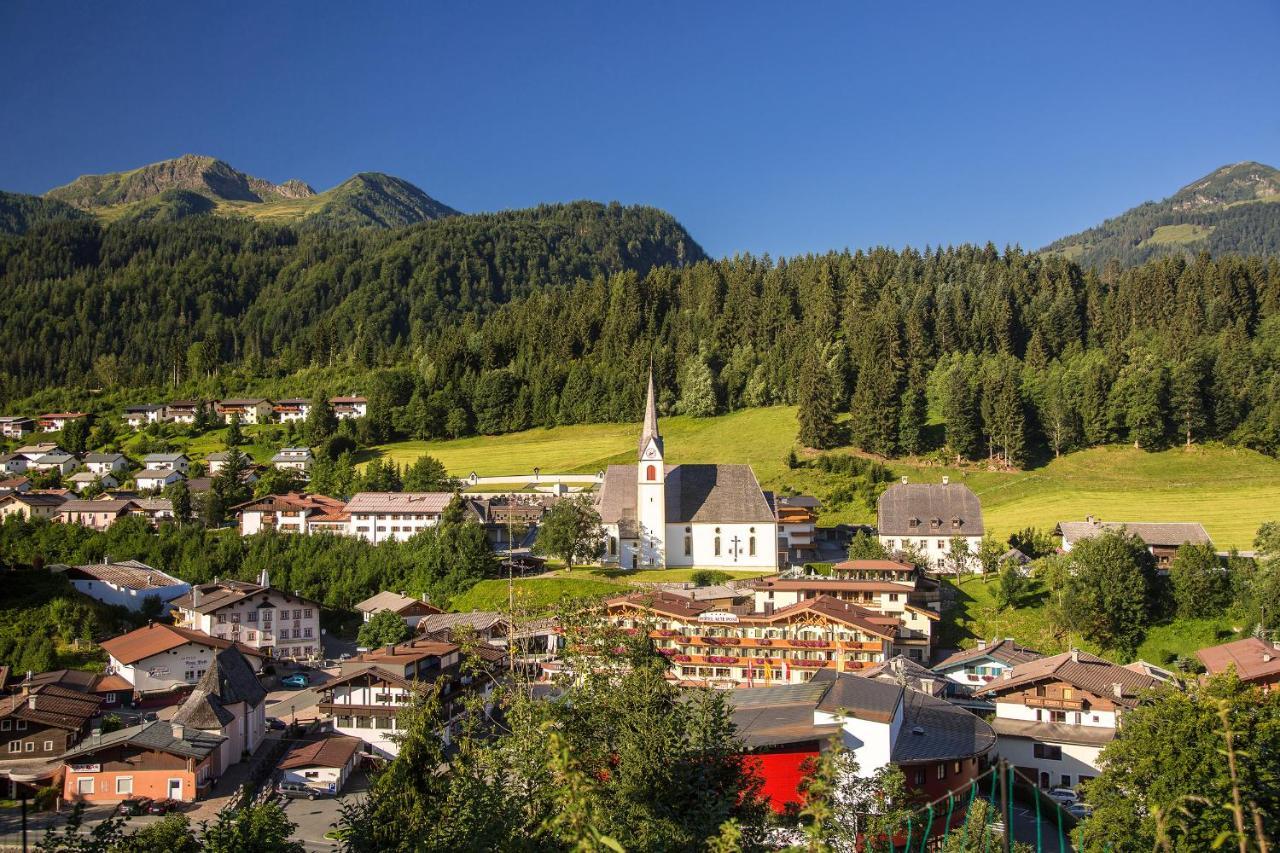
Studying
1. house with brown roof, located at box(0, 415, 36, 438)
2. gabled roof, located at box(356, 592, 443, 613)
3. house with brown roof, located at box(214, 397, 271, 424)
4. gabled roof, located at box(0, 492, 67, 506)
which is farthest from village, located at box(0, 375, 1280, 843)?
house with brown roof, located at box(0, 415, 36, 438)

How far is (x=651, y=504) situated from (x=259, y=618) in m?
20.4

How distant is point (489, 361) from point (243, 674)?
58135 millimetres

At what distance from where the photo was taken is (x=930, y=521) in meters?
48.7

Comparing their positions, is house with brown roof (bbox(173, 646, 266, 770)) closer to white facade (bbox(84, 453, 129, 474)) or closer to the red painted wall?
the red painted wall

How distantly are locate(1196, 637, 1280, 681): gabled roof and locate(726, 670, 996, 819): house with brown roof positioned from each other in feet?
29.7

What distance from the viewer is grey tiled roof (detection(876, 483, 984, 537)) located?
48.1 meters

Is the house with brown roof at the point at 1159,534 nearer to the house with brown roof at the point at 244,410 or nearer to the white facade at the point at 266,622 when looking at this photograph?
the white facade at the point at 266,622

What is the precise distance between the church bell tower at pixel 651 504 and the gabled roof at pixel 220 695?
2326 centimetres

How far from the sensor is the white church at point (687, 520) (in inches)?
2068

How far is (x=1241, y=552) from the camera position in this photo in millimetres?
42375

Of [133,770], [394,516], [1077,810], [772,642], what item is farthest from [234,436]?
[1077,810]

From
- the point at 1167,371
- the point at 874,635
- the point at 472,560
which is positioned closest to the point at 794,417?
the point at 1167,371

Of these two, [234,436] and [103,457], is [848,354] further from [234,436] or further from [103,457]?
[103,457]

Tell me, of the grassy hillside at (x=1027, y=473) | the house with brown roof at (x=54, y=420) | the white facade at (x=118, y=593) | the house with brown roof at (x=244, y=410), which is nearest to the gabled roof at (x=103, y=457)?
the house with brown roof at (x=244, y=410)
